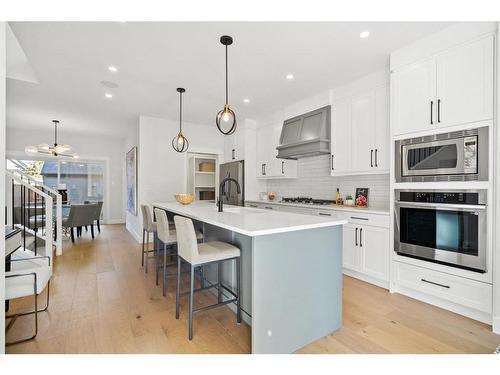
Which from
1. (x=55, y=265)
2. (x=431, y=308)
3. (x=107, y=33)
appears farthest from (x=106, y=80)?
(x=431, y=308)

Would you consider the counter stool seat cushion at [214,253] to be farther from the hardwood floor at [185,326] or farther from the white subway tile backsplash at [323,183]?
the white subway tile backsplash at [323,183]

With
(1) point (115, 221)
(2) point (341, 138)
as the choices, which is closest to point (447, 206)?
(2) point (341, 138)

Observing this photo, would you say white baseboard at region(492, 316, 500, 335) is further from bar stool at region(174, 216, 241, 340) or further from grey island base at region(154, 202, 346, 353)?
bar stool at region(174, 216, 241, 340)

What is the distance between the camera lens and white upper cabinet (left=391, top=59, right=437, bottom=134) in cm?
247

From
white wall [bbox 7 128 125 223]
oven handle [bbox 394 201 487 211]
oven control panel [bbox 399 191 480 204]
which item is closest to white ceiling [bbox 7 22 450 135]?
oven control panel [bbox 399 191 480 204]

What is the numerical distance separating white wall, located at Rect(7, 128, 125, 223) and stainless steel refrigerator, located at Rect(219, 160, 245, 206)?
12.9 feet

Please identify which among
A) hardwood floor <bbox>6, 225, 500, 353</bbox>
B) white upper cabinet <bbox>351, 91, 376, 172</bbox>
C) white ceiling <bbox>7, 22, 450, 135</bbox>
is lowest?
hardwood floor <bbox>6, 225, 500, 353</bbox>

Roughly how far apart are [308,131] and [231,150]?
89.7 inches

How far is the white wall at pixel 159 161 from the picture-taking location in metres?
5.14

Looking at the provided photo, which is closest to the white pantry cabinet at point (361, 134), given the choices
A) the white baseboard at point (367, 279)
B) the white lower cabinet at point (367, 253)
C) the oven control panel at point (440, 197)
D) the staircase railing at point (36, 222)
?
the oven control panel at point (440, 197)

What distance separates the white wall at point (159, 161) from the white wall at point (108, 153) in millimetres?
2675

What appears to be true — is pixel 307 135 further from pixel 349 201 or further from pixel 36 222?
pixel 36 222

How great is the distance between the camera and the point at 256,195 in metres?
5.45
